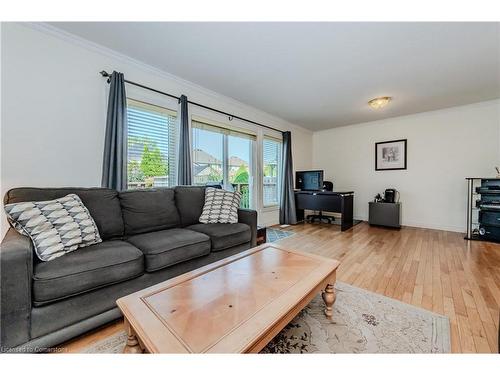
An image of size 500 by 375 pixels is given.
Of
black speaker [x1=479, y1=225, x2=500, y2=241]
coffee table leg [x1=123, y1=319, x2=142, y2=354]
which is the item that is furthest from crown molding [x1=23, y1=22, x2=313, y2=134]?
black speaker [x1=479, y1=225, x2=500, y2=241]

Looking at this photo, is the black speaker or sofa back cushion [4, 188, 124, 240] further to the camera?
the black speaker

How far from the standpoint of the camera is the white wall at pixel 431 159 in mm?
3611

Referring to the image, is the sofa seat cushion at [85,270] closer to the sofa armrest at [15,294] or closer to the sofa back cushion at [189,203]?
the sofa armrest at [15,294]

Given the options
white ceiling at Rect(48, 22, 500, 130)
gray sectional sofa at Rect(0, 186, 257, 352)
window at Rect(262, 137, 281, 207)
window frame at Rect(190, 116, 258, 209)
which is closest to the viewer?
gray sectional sofa at Rect(0, 186, 257, 352)

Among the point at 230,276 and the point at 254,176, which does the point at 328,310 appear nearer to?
the point at 230,276

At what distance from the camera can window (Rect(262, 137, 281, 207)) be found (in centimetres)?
434

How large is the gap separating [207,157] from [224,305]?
2.55 meters

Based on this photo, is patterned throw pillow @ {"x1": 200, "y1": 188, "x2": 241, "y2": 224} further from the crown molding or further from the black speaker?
the black speaker

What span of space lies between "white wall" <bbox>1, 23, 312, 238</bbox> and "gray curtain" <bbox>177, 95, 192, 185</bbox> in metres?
0.50

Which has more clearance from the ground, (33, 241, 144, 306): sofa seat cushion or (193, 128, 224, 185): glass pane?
(193, 128, 224, 185): glass pane

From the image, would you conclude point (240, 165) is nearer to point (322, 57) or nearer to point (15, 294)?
point (322, 57)

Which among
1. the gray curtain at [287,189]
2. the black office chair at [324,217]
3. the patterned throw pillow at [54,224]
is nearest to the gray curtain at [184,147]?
the patterned throw pillow at [54,224]
